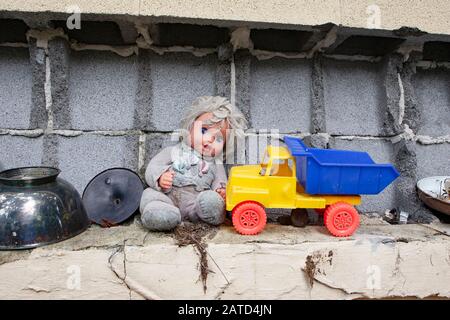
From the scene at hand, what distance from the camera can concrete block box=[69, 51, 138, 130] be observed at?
1.70 m

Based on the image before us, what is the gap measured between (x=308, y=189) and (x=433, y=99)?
1.09m

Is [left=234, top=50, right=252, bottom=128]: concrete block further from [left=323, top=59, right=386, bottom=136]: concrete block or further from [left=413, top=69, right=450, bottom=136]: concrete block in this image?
[left=413, top=69, right=450, bottom=136]: concrete block

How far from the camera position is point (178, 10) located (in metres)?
1.40

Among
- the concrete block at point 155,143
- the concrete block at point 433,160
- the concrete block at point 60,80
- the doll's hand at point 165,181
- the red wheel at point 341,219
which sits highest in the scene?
the concrete block at point 60,80

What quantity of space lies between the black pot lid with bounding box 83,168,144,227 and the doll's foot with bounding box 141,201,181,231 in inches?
9.6

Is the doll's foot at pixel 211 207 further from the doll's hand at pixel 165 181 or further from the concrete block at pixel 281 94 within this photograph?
the concrete block at pixel 281 94

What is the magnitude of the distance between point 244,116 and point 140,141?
0.54 m

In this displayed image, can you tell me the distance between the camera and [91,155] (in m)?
1.69

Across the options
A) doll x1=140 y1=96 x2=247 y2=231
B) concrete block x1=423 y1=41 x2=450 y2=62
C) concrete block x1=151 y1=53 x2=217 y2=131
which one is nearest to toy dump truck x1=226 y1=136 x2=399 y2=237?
doll x1=140 y1=96 x2=247 y2=231

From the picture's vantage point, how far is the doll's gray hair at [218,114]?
5.02ft

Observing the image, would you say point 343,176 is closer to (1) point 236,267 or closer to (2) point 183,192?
(1) point 236,267

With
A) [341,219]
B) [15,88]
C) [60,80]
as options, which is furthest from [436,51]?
[15,88]

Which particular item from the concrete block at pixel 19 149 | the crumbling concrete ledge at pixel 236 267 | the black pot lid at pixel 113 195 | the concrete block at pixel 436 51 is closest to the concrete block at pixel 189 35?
the black pot lid at pixel 113 195

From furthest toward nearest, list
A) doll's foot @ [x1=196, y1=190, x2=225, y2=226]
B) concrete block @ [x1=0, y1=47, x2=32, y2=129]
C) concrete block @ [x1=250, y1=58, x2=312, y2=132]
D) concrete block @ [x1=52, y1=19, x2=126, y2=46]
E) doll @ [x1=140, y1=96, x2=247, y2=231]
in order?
concrete block @ [x1=250, y1=58, x2=312, y2=132] → concrete block @ [x1=0, y1=47, x2=32, y2=129] → concrete block @ [x1=52, y1=19, x2=126, y2=46] → doll @ [x1=140, y1=96, x2=247, y2=231] → doll's foot @ [x1=196, y1=190, x2=225, y2=226]
